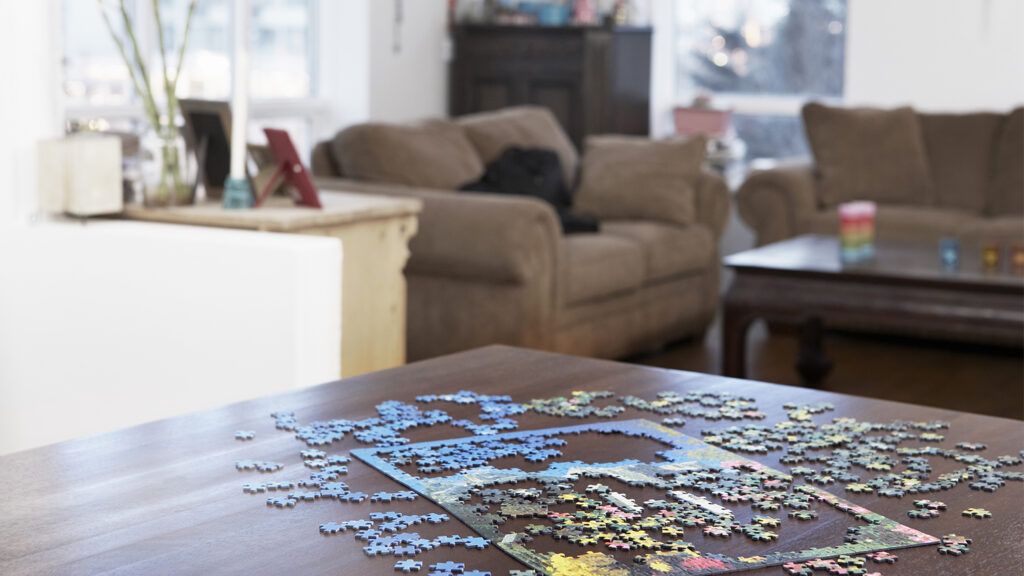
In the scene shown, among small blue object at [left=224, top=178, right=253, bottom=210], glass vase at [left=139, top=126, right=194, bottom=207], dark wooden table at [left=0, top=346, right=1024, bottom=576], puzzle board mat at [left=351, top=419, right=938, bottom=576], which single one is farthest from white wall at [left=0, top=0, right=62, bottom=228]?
puzzle board mat at [left=351, top=419, right=938, bottom=576]

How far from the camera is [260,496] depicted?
4.66 feet

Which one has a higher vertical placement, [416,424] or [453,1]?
[453,1]

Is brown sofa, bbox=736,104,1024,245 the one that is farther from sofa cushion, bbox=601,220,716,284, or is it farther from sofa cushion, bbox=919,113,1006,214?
sofa cushion, bbox=601,220,716,284

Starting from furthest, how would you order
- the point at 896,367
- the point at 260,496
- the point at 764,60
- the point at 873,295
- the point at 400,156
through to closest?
the point at 764,60
the point at 896,367
the point at 400,156
the point at 873,295
the point at 260,496

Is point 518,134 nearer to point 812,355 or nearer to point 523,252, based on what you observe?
point 523,252

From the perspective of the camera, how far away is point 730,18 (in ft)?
25.1

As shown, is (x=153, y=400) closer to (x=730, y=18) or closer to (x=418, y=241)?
(x=418, y=241)

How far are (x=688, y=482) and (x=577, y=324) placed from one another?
3.48 metres

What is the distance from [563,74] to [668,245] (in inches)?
72.1

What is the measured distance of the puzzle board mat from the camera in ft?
4.14

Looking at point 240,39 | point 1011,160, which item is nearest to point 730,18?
point 1011,160

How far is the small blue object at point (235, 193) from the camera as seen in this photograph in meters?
3.31

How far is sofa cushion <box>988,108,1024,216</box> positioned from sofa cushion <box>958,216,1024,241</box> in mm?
321

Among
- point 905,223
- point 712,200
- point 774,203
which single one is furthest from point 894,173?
point 712,200
